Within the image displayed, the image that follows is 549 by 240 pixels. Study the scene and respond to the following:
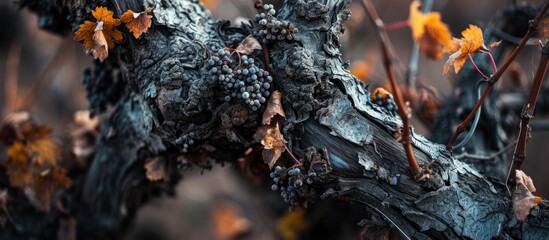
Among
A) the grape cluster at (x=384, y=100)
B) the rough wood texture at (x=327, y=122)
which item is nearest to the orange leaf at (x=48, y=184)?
the rough wood texture at (x=327, y=122)

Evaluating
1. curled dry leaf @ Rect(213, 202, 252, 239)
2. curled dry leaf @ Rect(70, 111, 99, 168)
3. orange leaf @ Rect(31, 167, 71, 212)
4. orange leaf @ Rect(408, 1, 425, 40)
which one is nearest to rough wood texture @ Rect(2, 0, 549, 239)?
orange leaf @ Rect(408, 1, 425, 40)

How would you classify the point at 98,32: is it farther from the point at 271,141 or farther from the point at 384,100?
the point at 384,100

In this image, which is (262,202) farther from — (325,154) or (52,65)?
(325,154)

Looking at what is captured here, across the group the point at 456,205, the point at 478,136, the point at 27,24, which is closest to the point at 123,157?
the point at 456,205

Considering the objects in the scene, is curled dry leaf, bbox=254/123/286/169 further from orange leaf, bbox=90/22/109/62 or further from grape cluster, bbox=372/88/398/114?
orange leaf, bbox=90/22/109/62

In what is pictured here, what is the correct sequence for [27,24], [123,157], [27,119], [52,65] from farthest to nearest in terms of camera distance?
[27,24] → [52,65] → [27,119] → [123,157]

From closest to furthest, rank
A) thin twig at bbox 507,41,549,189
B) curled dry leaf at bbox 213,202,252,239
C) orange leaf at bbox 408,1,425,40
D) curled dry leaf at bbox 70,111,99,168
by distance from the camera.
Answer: thin twig at bbox 507,41,549,189, orange leaf at bbox 408,1,425,40, curled dry leaf at bbox 70,111,99,168, curled dry leaf at bbox 213,202,252,239
